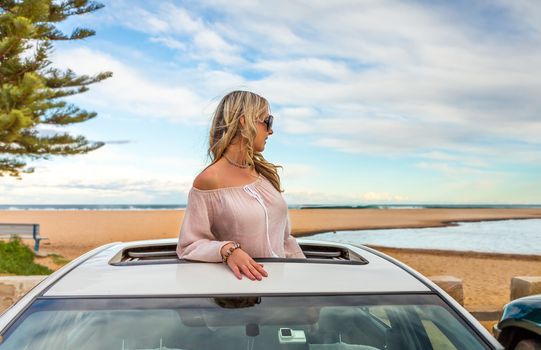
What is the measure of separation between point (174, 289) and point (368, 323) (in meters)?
0.84

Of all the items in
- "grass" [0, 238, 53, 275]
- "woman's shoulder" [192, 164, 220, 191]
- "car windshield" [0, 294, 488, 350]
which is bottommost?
"grass" [0, 238, 53, 275]

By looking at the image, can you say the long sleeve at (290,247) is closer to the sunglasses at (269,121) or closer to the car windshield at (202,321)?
the sunglasses at (269,121)

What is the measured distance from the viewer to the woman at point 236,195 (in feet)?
8.59

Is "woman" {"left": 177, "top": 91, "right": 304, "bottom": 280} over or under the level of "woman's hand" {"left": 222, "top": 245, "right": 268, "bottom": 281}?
over

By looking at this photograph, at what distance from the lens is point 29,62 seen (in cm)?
1789

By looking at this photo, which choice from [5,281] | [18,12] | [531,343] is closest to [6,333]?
[531,343]

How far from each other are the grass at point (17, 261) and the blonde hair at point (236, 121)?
44.4ft

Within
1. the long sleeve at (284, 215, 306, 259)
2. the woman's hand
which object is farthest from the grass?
the woman's hand

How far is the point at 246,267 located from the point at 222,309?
26 centimetres

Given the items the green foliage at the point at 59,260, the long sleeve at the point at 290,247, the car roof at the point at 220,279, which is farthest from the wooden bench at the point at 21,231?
the car roof at the point at 220,279

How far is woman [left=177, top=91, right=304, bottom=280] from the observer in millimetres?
2619

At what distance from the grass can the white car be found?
45.8 feet

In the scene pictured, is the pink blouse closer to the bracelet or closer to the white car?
the bracelet

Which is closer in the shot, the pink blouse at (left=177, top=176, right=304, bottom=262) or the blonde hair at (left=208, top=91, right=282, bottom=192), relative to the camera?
the pink blouse at (left=177, top=176, right=304, bottom=262)
